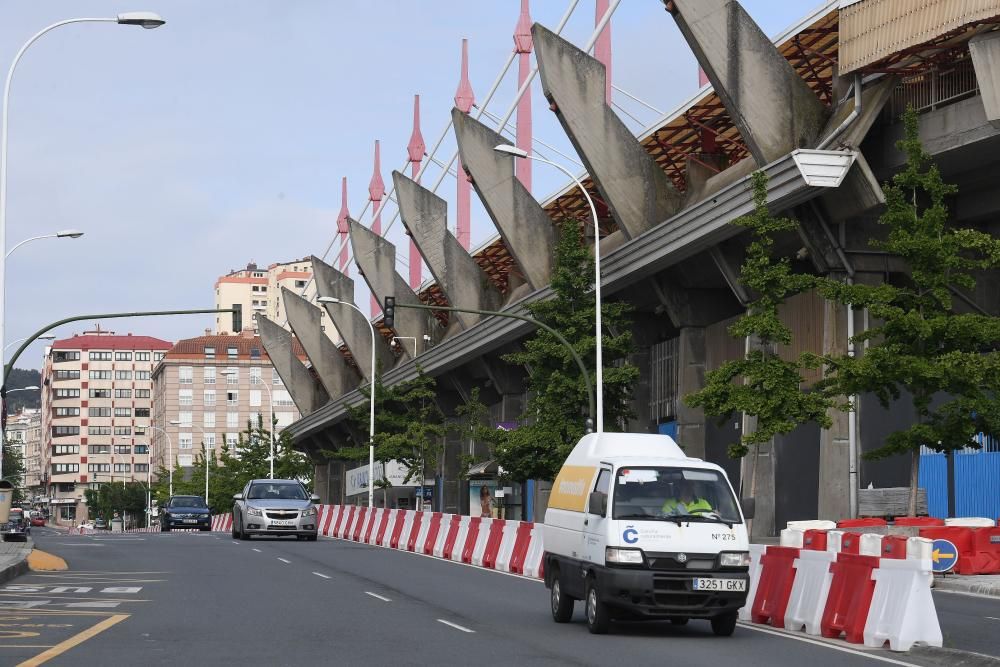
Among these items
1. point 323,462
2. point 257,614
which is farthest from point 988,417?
point 323,462

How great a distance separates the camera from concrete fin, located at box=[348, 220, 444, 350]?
74688 millimetres

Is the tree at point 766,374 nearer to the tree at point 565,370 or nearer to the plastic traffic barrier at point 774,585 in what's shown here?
the tree at point 565,370

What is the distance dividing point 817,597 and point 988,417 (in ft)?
48.1

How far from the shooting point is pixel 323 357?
9338cm

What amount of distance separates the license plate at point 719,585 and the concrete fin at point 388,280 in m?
59.3

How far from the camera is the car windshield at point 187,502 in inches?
2351

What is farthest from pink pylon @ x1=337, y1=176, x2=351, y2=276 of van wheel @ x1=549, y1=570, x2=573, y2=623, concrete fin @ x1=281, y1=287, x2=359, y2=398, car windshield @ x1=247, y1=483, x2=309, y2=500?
van wheel @ x1=549, y1=570, x2=573, y2=623

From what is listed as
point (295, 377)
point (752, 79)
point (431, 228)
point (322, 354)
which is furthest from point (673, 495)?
point (295, 377)

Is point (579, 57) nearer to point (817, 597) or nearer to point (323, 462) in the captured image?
point (817, 597)

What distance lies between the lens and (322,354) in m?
93.4

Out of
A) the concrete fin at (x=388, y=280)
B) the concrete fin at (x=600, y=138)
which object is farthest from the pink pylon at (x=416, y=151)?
the concrete fin at (x=600, y=138)

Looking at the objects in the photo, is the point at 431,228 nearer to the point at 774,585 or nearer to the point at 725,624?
the point at 774,585

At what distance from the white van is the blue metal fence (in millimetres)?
21644

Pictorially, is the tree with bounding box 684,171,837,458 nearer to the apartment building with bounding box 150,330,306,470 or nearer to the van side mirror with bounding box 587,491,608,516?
the van side mirror with bounding box 587,491,608,516
